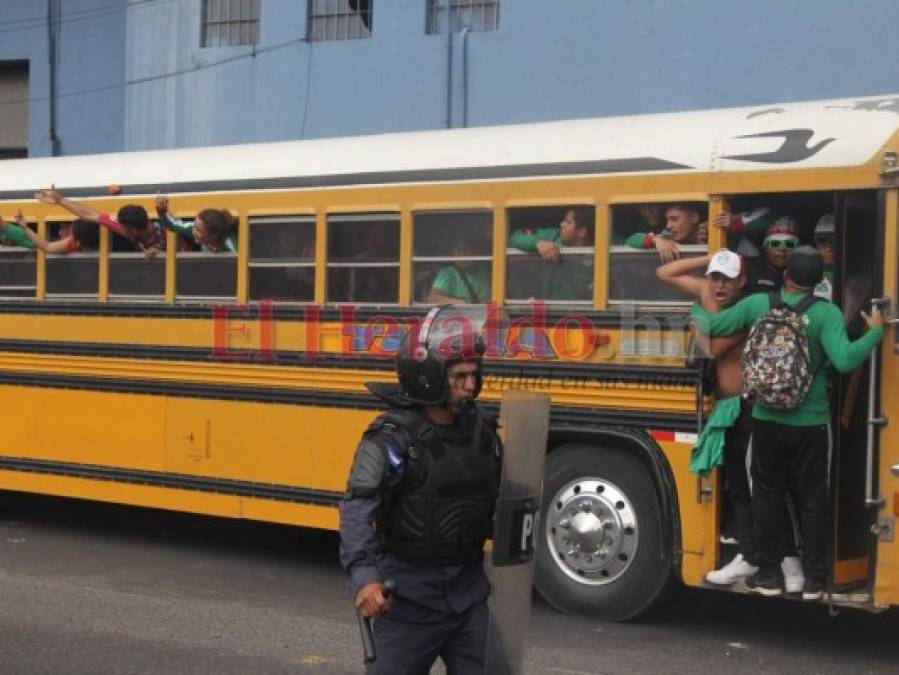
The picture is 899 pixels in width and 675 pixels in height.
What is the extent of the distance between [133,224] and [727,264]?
13.5 ft

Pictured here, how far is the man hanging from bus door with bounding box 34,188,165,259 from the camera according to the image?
9.70 metres

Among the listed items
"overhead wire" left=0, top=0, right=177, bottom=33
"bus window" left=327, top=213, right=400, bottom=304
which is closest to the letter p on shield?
"bus window" left=327, top=213, right=400, bottom=304

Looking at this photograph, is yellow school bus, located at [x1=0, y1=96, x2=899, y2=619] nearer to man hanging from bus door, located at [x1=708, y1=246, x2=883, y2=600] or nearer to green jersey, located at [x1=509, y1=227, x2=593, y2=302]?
green jersey, located at [x1=509, y1=227, x2=593, y2=302]

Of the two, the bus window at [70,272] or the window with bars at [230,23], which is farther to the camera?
the window with bars at [230,23]

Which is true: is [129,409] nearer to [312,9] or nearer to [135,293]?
[135,293]

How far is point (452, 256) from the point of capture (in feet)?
27.8

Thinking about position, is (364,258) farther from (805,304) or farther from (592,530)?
(805,304)

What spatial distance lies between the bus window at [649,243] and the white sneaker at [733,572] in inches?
51.9

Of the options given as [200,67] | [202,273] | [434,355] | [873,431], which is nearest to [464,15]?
[200,67]

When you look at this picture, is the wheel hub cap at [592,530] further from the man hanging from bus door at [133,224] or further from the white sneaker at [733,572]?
the man hanging from bus door at [133,224]

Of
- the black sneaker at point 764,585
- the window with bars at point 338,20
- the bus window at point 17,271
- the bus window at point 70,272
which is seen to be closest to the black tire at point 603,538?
the black sneaker at point 764,585

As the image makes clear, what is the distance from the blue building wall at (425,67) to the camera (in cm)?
1484

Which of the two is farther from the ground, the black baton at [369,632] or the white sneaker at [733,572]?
the black baton at [369,632]

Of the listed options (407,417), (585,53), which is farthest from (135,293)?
(585,53)
